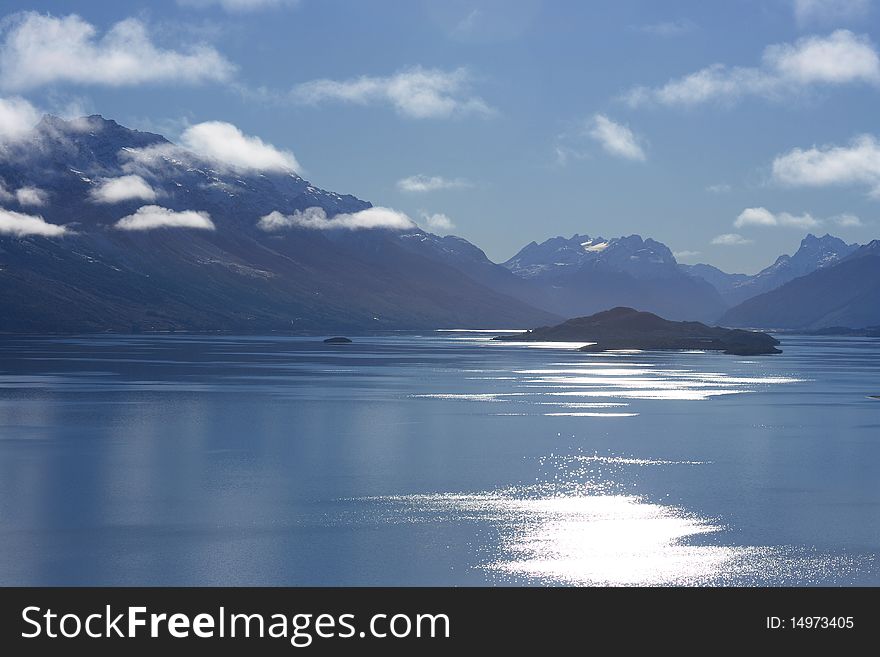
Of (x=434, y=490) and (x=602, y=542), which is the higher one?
(x=434, y=490)

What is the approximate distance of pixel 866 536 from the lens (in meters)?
38.0

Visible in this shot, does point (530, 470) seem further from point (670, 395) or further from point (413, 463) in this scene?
point (670, 395)

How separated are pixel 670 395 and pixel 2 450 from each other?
6559 cm

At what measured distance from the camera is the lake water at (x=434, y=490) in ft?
108

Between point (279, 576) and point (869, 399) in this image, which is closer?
point (279, 576)

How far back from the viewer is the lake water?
33.0 metres

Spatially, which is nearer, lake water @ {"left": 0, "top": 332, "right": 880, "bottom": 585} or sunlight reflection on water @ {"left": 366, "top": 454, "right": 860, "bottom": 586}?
sunlight reflection on water @ {"left": 366, "top": 454, "right": 860, "bottom": 586}

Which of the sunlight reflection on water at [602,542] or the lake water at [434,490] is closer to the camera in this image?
the sunlight reflection on water at [602,542]

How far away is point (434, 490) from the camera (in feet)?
155

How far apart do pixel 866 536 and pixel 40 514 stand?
29764 millimetres

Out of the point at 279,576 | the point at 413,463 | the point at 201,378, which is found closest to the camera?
the point at 279,576

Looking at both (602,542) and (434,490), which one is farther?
(434,490)
